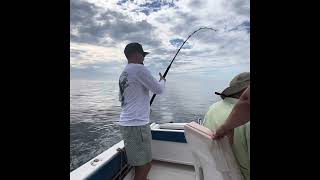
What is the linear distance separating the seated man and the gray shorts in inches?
32.8

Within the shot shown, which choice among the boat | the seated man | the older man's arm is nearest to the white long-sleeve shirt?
the boat

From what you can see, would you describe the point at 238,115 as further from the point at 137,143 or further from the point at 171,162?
the point at 171,162

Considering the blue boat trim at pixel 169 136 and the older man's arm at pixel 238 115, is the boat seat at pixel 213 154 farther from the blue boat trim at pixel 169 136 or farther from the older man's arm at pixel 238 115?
the blue boat trim at pixel 169 136

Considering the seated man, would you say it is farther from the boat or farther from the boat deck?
the boat deck

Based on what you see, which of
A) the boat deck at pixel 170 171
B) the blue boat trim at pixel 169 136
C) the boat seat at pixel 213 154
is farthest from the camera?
the blue boat trim at pixel 169 136

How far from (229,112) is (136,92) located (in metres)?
0.95

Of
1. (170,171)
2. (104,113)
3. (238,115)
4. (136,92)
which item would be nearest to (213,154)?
(238,115)

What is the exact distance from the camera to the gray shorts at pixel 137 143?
81.4 inches

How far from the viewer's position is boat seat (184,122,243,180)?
40.8 inches

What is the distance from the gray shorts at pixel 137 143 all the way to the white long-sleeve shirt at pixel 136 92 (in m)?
0.05

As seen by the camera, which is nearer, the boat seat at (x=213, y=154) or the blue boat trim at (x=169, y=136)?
the boat seat at (x=213, y=154)

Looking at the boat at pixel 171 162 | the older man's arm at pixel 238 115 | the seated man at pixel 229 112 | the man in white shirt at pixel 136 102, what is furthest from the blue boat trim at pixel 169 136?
the older man's arm at pixel 238 115

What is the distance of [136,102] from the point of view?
2041mm
